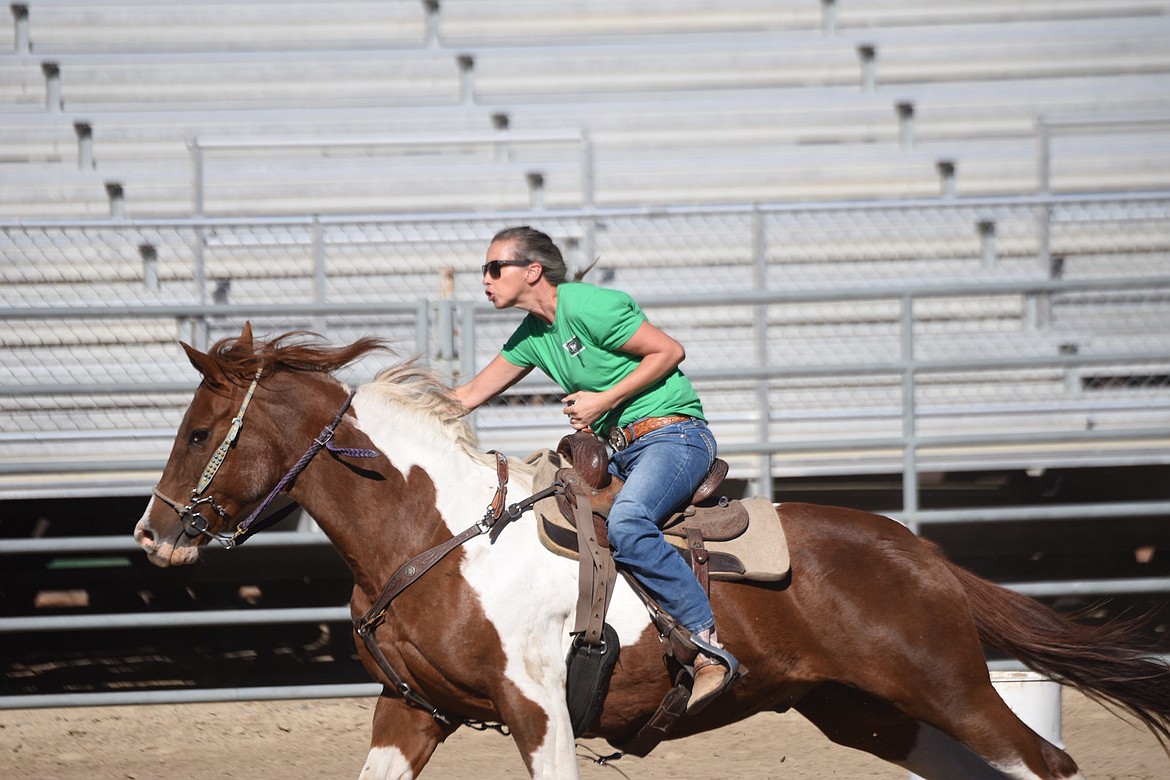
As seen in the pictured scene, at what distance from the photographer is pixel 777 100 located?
32.0 ft

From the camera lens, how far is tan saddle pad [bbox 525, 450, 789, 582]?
11.5 feet

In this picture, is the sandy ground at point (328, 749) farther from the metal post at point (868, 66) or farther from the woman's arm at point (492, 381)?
the metal post at point (868, 66)

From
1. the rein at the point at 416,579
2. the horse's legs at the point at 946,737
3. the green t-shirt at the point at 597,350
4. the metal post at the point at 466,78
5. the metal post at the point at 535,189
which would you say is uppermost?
the metal post at the point at 466,78

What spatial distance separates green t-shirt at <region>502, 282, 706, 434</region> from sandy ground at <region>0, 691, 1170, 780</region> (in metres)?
1.89

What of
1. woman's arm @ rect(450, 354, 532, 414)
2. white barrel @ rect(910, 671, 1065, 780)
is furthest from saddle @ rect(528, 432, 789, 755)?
white barrel @ rect(910, 671, 1065, 780)

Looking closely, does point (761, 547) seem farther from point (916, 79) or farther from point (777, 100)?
point (916, 79)

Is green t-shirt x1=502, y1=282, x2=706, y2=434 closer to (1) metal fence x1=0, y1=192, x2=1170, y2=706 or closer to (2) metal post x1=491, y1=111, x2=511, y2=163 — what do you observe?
(1) metal fence x1=0, y1=192, x2=1170, y2=706

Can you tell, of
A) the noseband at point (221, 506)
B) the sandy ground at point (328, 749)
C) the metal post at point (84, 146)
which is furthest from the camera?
the metal post at point (84, 146)

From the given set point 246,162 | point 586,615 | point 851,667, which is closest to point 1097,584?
point 851,667

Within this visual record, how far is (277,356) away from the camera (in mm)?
3553

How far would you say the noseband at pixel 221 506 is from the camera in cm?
337

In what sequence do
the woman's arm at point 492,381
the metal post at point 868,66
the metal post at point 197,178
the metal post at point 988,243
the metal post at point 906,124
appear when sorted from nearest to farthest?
the woman's arm at point 492,381
the metal post at point 197,178
the metal post at point 988,243
the metal post at point 906,124
the metal post at point 868,66

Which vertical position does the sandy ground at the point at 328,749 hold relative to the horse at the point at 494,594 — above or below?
below

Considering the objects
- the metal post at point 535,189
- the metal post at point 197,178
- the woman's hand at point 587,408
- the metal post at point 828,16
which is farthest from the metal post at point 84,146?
the woman's hand at point 587,408
